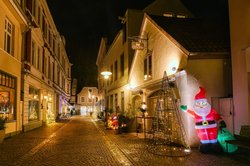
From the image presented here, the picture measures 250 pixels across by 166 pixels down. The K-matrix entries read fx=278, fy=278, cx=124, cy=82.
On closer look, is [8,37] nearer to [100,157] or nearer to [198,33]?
[100,157]

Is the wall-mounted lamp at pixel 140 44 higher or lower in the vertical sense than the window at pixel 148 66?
higher

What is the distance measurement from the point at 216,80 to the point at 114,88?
1582cm

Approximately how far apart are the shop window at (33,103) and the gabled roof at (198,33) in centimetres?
1091

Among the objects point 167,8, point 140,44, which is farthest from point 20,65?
point 167,8

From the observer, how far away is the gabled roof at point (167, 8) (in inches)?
821

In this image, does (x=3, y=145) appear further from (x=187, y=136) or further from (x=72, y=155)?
(x=187, y=136)

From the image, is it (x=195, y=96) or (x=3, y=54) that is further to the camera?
(x=3, y=54)

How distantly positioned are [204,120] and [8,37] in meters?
11.4

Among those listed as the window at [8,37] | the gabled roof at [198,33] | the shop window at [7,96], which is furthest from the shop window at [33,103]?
the gabled roof at [198,33]

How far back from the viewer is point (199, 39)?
11289 millimetres

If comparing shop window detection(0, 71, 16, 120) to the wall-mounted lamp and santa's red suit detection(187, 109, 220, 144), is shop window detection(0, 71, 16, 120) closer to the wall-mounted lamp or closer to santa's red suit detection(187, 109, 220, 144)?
the wall-mounted lamp

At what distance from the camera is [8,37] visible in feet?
49.8

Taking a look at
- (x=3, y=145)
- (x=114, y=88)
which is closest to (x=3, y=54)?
(x=3, y=145)

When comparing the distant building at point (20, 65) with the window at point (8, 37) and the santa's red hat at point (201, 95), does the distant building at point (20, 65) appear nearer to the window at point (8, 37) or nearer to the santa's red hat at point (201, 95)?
the window at point (8, 37)
